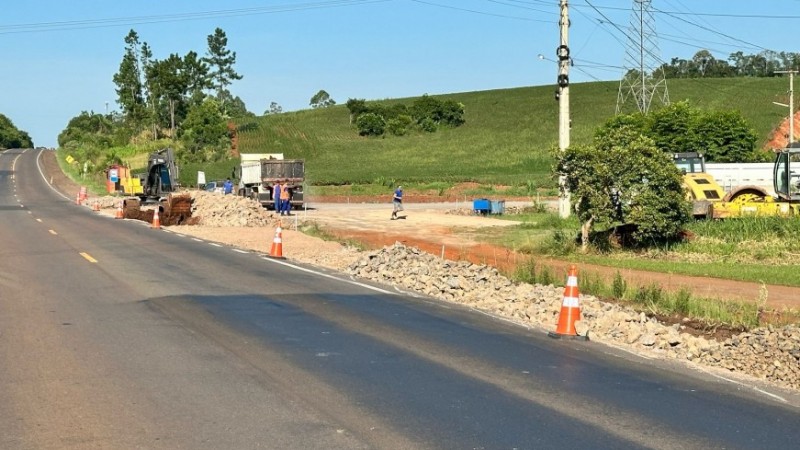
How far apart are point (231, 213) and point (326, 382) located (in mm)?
31554

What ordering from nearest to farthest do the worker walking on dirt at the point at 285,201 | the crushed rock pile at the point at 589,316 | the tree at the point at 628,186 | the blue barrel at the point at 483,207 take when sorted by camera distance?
1. the crushed rock pile at the point at 589,316
2. the tree at the point at 628,186
3. the worker walking on dirt at the point at 285,201
4. the blue barrel at the point at 483,207

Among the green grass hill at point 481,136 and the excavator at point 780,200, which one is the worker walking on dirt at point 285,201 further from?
the green grass hill at point 481,136

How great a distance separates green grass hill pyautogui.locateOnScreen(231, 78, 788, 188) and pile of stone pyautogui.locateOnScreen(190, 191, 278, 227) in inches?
1347

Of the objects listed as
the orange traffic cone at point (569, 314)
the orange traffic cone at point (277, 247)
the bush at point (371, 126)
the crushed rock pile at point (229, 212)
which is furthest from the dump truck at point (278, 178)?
the bush at point (371, 126)

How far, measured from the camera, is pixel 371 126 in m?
121

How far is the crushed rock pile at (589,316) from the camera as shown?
11.2 meters

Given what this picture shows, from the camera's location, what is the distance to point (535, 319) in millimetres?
14727

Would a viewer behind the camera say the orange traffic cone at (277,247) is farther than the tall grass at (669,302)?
Yes

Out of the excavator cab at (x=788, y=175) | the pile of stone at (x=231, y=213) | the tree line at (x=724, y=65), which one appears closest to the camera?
the excavator cab at (x=788, y=175)

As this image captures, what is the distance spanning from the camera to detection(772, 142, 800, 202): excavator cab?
96.3 ft

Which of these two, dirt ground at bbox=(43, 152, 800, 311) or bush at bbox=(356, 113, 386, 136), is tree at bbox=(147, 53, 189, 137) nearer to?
bush at bbox=(356, 113, 386, 136)

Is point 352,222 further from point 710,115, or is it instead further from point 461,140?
point 461,140

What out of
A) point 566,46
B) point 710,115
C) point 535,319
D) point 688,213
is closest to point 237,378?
point 535,319

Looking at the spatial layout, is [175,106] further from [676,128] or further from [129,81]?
[676,128]
